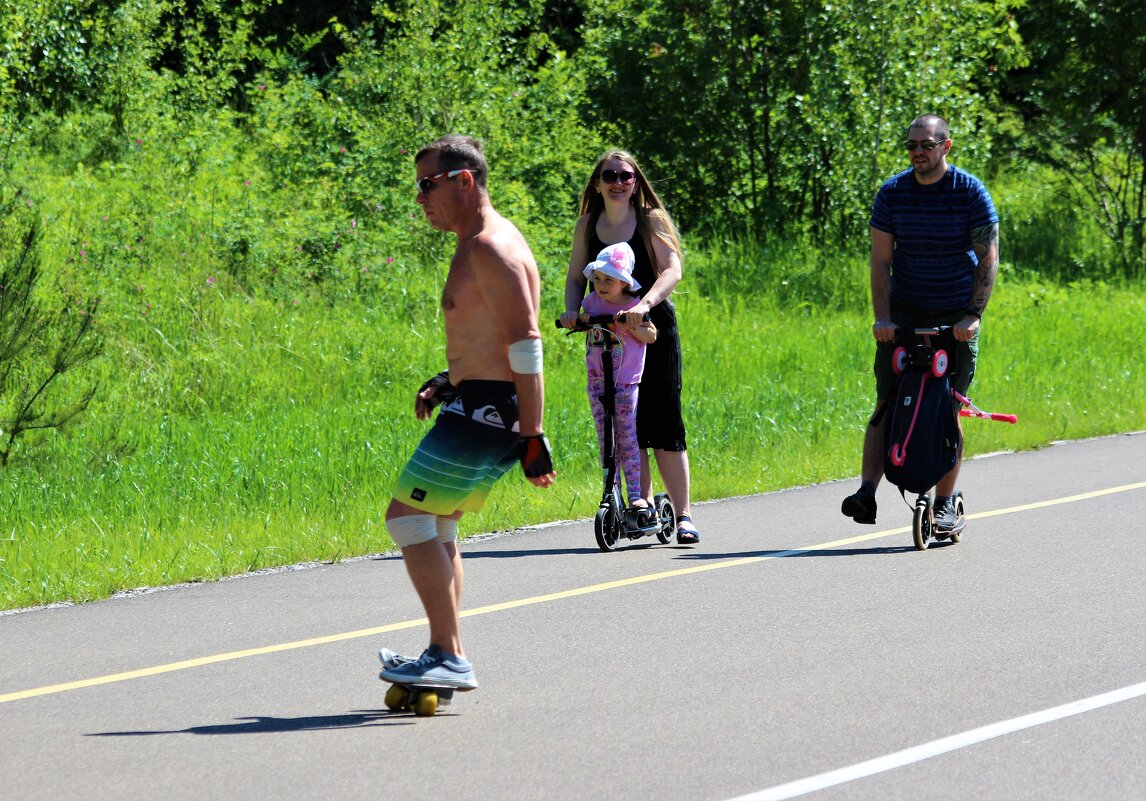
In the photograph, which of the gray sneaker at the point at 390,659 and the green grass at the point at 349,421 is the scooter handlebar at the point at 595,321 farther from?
the gray sneaker at the point at 390,659

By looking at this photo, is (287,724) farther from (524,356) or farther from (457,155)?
(457,155)

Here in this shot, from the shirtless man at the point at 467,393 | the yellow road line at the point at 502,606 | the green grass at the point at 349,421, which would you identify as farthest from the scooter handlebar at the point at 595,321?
the shirtless man at the point at 467,393

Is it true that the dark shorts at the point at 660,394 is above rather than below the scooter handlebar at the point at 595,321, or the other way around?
below

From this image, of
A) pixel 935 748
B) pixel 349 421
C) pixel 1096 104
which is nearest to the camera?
pixel 935 748

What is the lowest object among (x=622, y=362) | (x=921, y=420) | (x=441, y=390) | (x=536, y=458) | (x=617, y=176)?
(x=921, y=420)

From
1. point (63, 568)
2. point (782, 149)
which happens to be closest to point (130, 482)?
point (63, 568)

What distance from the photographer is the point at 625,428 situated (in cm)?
874

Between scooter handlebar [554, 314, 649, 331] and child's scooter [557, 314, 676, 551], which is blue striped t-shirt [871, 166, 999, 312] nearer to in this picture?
scooter handlebar [554, 314, 649, 331]

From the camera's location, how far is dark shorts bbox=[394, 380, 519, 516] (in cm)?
568

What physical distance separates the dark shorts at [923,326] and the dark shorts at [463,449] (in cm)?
372

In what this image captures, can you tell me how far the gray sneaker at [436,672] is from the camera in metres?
5.69

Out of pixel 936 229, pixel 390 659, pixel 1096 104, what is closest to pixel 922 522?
pixel 936 229

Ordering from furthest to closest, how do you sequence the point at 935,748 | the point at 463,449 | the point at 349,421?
the point at 349,421, the point at 463,449, the point at 935,748

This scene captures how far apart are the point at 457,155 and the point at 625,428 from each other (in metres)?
3.32
